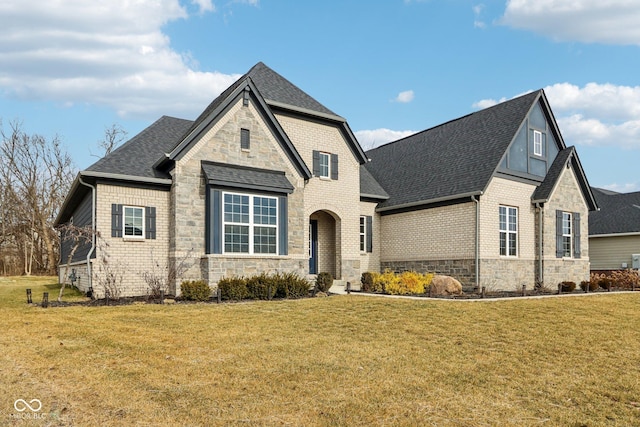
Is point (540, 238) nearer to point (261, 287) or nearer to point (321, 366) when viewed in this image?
point (261, 287)

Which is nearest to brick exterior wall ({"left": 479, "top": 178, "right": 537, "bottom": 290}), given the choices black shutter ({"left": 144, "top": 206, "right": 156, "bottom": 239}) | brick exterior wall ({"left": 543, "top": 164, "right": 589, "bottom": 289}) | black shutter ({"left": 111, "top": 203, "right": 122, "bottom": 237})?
brick exterior wall ({"left": 543, "top": 164, "right": 589, "bottom": 289})

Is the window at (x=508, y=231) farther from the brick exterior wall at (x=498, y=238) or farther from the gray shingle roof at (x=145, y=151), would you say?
the gray shingle roof at (x=145, y=151)

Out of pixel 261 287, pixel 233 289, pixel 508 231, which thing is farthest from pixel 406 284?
pixel 233 289

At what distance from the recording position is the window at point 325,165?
66.7 ft

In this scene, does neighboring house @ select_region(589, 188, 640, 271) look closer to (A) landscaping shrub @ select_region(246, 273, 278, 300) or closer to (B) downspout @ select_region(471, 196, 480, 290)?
(B) downspout @ select_region(471, 196, 480, 290)

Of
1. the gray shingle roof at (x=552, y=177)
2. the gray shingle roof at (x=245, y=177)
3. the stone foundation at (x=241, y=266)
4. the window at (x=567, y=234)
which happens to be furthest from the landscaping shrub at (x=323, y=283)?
the window at (x=567, y=234)

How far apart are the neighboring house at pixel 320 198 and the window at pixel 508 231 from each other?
0.06 m

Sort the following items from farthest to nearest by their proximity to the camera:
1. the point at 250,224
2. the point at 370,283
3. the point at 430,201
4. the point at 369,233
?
the point at 369,233, the point at 430,201, the point at 370,283, the point at 250,224

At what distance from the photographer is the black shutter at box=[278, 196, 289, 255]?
55.5 feet

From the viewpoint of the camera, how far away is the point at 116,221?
15.4 m

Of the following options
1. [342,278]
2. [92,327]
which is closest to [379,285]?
[342,278]

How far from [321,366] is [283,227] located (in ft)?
32.8

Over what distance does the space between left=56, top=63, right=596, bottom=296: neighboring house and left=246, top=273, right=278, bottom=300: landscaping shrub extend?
120cm

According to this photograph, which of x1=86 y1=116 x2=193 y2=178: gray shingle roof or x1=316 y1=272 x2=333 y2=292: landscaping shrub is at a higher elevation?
x1=86 y1=116 x2=193 y2=178: gray shingle roof
